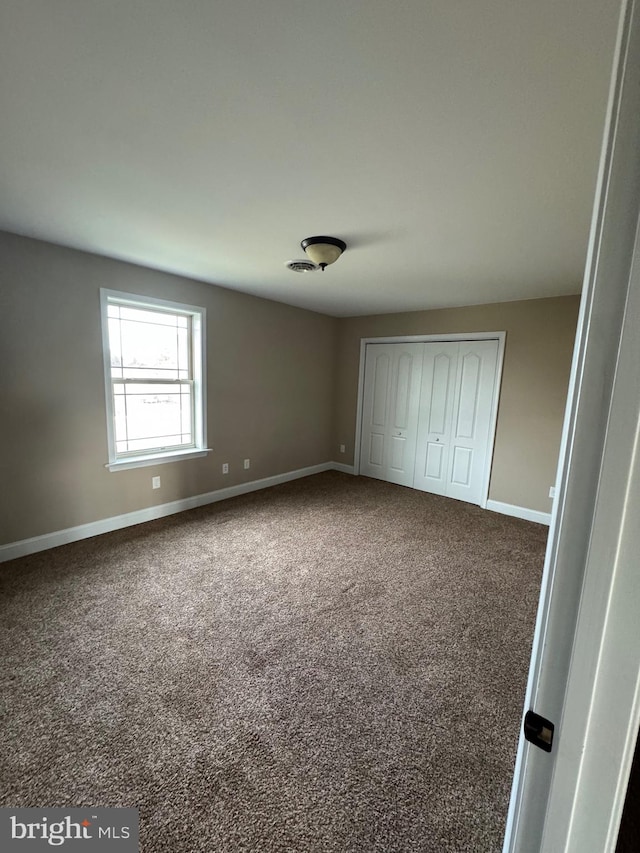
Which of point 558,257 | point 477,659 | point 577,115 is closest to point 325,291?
point 558,257

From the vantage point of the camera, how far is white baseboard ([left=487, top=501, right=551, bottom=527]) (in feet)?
13.0

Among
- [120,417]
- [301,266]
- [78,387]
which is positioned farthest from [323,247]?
[120,417]

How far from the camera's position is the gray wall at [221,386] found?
278cm

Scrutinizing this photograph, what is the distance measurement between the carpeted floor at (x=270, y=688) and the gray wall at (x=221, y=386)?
0.64 metres

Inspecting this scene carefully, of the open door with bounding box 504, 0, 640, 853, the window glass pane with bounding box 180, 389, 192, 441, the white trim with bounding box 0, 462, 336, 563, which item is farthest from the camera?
the window glass pane with bounding box 180, 389, 192, 441

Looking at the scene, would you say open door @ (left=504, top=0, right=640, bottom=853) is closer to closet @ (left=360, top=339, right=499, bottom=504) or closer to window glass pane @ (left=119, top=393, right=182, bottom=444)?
window glass pane @ (left=119, top=393, right=182, bottom=444)

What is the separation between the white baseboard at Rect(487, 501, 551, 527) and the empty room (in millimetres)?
25

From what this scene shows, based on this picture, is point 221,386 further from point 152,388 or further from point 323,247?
point 323,247

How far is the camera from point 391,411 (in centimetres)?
517

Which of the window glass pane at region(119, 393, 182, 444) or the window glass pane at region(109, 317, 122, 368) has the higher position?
the window glass pane at region(109, 317, 122, 368)

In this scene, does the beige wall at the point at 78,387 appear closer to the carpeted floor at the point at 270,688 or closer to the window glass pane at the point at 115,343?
the window glass pane at the point at 115,343

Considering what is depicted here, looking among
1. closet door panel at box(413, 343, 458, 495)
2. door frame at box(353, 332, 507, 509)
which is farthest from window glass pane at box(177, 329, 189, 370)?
closet door panel at box(413, 343, 458, 495)

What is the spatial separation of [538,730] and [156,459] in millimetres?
3676

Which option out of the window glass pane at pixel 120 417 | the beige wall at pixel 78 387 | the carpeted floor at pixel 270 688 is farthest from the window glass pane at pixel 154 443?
the carpeted floor at pixel 270 688
